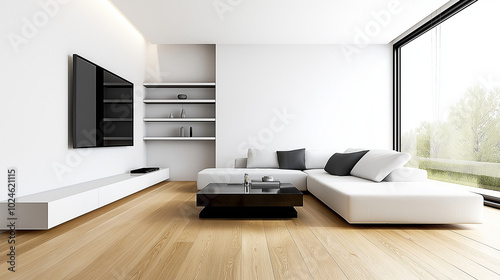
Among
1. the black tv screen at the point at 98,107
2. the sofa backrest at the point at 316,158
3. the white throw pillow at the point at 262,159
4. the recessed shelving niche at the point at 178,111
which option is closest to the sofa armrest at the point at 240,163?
the white throw pillow at the point at 262,159

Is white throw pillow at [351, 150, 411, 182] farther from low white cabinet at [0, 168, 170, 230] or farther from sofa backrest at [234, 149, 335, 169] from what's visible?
low white cabinet at [0, 168, 170, 230]

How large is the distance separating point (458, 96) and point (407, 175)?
1.65 metres

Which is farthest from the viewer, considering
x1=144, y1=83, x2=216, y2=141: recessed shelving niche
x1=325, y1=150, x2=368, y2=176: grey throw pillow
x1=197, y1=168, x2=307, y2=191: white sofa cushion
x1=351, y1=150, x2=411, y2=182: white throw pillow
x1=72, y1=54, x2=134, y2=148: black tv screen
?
x1=144, y1=83, x2=216, y2=141: recessed shelving niche

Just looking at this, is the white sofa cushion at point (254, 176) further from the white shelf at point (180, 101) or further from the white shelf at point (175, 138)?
the white shelf at point (180, 101)

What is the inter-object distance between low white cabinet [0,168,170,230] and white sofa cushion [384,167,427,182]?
3358 mm

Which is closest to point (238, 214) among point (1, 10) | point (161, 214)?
point (161, 214)

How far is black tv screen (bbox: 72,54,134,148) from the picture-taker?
364 centimetres

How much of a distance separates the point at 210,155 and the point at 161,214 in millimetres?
3048

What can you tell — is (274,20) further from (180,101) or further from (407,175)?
(407,175)

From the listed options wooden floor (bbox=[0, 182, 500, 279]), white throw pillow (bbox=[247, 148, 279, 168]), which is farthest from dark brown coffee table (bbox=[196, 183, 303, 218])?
white throw pillow (bbox=[247, 148, 279, 168])

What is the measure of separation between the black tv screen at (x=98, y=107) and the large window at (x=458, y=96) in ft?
15.8

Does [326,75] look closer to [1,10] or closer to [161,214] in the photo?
[161,214]

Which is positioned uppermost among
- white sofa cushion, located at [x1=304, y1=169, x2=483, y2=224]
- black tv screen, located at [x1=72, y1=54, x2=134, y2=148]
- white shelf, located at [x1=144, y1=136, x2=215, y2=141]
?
black tv screen, located at [x1=72, y1=54, x2=134, y2=148]

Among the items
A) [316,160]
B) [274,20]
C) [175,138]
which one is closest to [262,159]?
[316,160]
